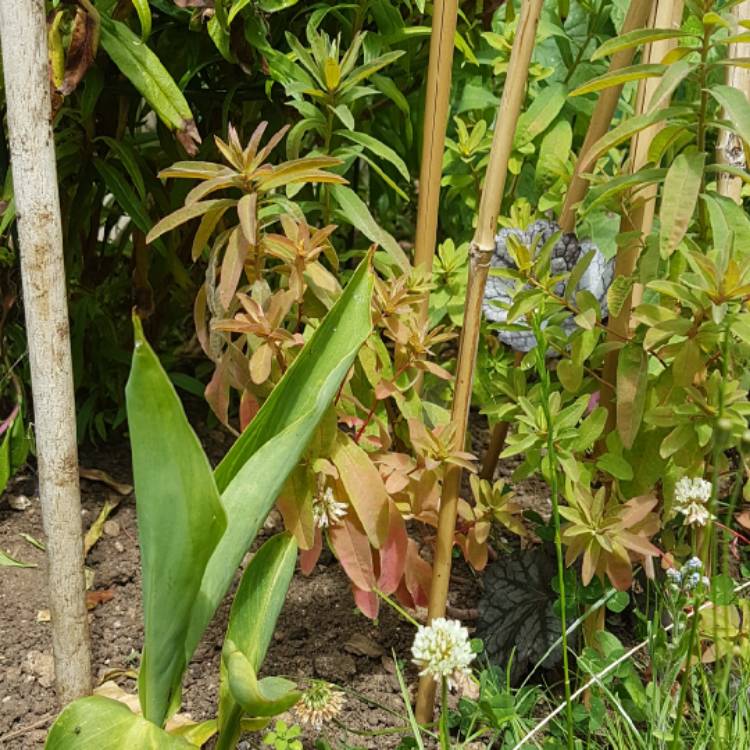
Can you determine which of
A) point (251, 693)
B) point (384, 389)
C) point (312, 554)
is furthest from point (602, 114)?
point (251, 693)

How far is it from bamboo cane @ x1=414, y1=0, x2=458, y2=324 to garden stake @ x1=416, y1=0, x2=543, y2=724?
0.08 meters

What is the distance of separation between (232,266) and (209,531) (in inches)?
13.8

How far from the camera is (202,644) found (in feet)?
5.09

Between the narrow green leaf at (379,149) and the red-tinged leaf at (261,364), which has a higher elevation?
the narrow green leaf at (379,149)

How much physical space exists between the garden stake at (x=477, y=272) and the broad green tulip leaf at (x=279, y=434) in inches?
6.1

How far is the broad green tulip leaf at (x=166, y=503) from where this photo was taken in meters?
0.93

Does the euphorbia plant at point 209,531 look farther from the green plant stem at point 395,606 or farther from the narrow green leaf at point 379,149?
the narrow green leaf at point 379,149

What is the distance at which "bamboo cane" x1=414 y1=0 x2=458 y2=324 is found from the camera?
126cm

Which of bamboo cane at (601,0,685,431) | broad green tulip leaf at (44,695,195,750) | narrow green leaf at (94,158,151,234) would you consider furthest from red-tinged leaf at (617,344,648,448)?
narrow green leaf at (94,158,151,234)

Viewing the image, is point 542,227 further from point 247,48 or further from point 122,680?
point 122,680

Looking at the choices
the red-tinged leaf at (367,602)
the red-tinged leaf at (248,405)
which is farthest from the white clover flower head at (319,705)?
the red-tinged leaf at (248,405)

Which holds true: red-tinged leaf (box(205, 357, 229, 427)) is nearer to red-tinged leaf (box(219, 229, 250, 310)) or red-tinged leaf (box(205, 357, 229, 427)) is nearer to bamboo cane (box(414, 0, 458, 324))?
red-tinged leaf (box(219, 229, 250, 310))

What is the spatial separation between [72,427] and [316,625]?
550 millimetres

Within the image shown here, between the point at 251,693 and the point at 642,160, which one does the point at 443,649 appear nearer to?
the point at 251,693
